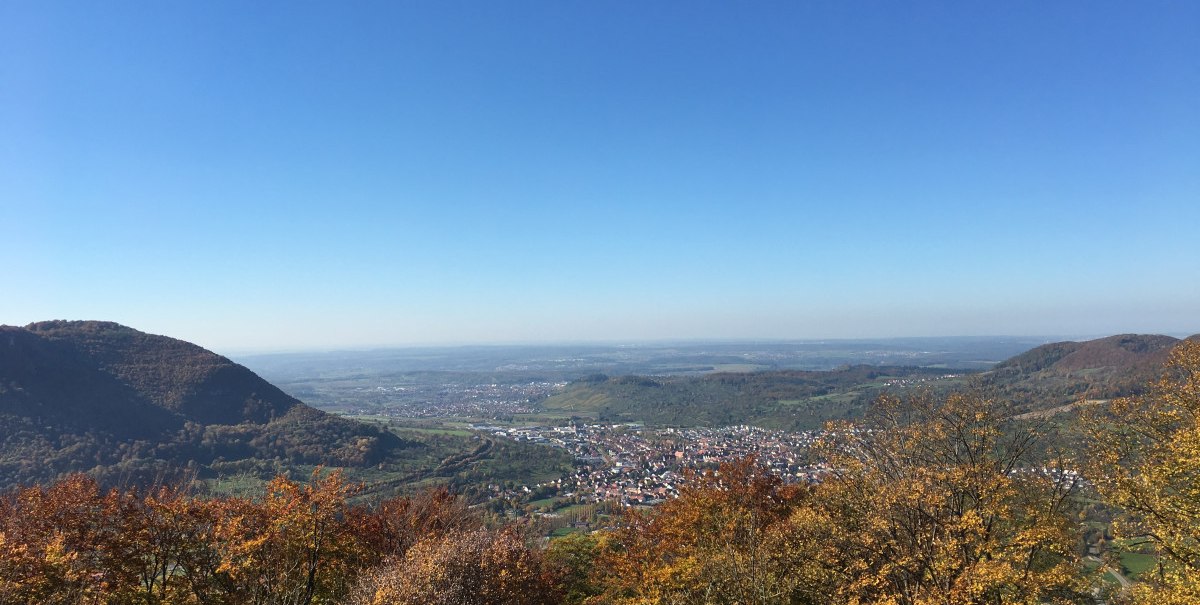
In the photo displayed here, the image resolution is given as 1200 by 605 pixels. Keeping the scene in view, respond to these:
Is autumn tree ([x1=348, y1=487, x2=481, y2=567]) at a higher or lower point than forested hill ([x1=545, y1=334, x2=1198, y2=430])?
higher

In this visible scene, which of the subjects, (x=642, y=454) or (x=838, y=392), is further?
(x=838, y=392)

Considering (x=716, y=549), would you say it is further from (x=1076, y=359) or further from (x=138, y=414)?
(x=1076, y=359)

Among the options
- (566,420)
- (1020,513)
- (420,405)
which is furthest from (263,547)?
(420,405)

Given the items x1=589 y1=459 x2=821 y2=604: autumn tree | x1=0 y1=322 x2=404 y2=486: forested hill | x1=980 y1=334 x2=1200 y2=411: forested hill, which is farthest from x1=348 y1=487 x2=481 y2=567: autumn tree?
x1=980 y1=334 x2=1200 y2=411: forested hill

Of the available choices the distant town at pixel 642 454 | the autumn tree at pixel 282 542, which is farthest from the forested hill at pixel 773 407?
the autumn tree at pixel 282 542

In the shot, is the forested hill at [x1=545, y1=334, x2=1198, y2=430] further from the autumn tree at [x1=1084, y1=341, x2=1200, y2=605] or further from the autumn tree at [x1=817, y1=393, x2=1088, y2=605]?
the autumn tree at [x1=1084, y1=341, x2=1200, y2=605]

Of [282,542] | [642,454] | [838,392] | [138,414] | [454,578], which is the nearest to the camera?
[454,578]

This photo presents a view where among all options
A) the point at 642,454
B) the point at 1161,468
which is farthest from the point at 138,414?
the point at 1161,468

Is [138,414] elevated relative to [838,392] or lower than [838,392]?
elevated
